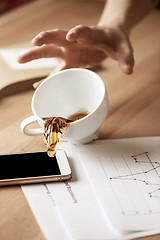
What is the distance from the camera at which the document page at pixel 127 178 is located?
591mm

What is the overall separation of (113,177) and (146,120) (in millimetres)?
213

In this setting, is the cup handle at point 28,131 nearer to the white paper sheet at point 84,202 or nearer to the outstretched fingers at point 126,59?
the white paper sheet at point 84,202

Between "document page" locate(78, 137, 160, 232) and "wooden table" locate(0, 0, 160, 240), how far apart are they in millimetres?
36

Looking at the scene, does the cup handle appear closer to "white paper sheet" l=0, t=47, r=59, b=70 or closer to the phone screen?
the phone screen

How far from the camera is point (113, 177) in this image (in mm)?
665

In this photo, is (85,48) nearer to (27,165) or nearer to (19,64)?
(19,64)

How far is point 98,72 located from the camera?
999mm

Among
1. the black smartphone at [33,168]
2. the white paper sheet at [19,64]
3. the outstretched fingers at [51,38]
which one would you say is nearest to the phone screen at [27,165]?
the black smartphone at [33,168]

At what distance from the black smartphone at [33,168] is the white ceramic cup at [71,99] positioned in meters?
0.05

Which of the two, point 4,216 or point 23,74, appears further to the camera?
point 23,74

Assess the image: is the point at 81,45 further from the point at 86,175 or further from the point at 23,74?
the point at 86,175

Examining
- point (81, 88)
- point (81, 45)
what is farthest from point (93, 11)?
point (81, 88)

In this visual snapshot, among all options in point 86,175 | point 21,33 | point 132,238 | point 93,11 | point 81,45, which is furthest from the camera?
point 93,11

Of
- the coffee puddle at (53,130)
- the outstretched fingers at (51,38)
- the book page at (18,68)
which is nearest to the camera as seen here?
the coffee puddle at (53,130)
